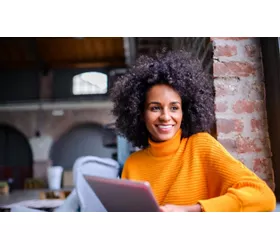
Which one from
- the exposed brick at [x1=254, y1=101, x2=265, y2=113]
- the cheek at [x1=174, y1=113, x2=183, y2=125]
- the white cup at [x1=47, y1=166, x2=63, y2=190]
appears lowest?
the white cup at [x1=47, y1=166, x2=63, y2=190]

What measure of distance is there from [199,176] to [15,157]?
1.54 m

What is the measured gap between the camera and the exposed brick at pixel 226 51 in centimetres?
94

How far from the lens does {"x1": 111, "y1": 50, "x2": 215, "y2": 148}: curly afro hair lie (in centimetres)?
86

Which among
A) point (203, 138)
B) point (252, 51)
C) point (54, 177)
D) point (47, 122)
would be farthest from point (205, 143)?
point (47, 122)

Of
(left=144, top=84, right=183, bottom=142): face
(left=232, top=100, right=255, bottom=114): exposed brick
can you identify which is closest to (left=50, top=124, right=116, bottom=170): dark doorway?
(left=144, top=84, right=183, bottom=142): face

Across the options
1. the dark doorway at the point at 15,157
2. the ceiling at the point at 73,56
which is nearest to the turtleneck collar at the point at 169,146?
the dark doorway at the point at 15,157

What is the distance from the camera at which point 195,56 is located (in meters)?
1.00

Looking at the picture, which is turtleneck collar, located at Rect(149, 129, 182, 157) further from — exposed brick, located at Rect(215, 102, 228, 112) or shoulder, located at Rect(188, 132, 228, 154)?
exposed brick, located at Rect(215, 102, 228, 112)

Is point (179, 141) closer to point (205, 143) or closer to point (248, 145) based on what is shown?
point (205, 143)

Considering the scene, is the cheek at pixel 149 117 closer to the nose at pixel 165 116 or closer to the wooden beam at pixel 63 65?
the nose at pixel 165 116

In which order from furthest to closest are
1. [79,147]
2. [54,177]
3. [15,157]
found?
[54,177], [15,157], [79,147]

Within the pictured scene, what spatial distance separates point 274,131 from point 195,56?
0.33m

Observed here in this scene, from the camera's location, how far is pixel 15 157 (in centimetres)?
202
